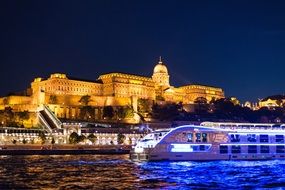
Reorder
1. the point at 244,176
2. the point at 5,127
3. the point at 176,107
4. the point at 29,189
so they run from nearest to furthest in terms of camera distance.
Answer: the point at 29,189 → the point at 244,176 → the point at 5,127 → the point at 176,107

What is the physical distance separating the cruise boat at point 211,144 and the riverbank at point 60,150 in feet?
93.2

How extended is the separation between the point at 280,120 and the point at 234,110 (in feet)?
50.2

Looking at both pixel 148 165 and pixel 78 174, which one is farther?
pixel 148 165

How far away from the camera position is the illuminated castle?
118m

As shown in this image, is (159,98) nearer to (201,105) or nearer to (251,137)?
(201,105)

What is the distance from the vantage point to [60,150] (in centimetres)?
7812

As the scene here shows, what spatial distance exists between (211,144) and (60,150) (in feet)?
121

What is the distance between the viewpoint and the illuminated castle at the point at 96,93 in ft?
386

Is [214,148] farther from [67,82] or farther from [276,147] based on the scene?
[67,82]

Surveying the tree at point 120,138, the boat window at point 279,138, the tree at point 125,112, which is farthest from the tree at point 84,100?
the boat window at point 279,138

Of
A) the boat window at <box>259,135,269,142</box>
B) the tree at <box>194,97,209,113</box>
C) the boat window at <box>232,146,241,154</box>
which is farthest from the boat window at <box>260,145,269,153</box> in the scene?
the tree at <box>194,97,209,113</box>

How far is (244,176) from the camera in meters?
33.7

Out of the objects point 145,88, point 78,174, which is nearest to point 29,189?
point 78,174

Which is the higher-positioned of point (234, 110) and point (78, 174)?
point (234, 110)
